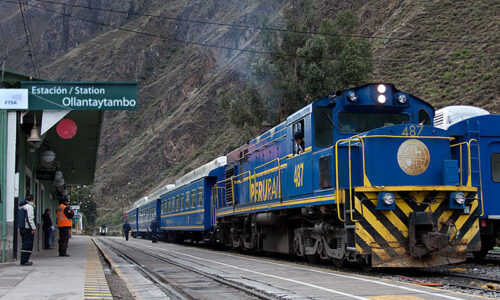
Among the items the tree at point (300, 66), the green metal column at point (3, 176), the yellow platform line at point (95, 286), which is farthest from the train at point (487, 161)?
the tree at point (300, 66)

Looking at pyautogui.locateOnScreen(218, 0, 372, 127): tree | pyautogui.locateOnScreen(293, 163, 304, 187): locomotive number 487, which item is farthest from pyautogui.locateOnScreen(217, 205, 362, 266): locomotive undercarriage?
pyautogui.locateOnScreen(218, 0, 372, 127): tree

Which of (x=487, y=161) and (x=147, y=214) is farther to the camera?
(x=147, y=214)

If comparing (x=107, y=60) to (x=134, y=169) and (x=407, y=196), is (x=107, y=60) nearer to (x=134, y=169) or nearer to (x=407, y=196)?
(x=134, y=169)

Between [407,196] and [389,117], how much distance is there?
7.03 feet

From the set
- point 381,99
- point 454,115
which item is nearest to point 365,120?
point 381,99

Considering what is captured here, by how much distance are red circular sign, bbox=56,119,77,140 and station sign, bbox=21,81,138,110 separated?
3.02 feet

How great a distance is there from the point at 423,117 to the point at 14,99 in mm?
9556

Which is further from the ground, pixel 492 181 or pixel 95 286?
pixel 492 181

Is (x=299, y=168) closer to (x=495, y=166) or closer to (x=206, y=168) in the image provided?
(x=495, y=166)

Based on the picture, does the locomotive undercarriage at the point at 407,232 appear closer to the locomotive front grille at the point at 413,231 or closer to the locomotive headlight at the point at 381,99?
the locomotive front grille at the point at 413,231

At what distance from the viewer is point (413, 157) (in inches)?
407

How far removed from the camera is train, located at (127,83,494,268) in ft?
32.4

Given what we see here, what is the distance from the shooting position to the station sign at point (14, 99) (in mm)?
13266

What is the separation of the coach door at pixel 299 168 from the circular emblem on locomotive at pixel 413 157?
6.51ft
